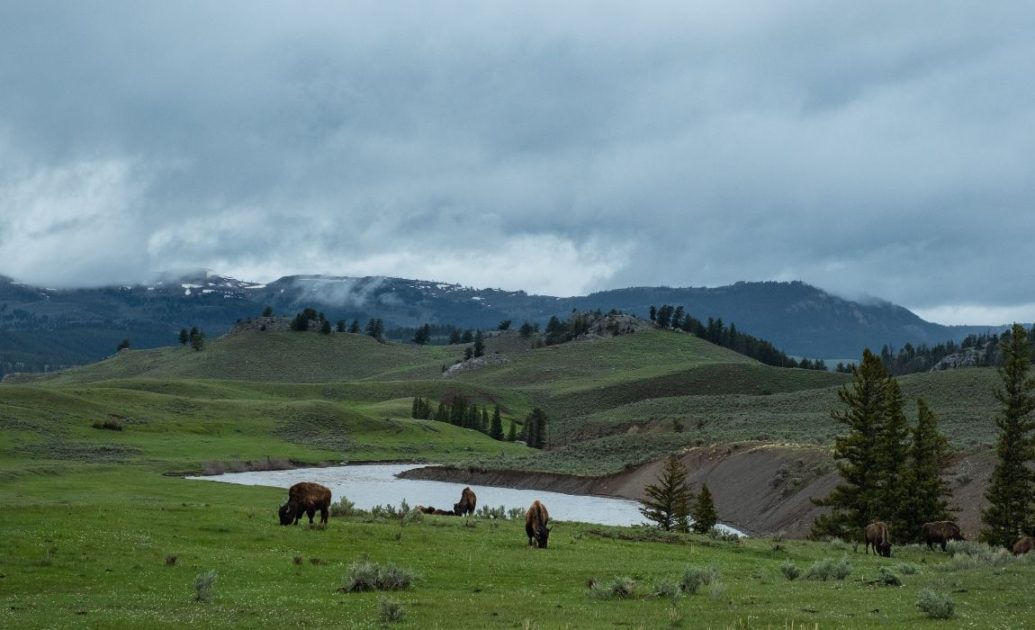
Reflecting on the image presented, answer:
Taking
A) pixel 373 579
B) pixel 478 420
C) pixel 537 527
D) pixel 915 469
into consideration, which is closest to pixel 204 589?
pixel 373 579

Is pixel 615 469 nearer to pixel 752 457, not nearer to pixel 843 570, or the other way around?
pixel 752 457

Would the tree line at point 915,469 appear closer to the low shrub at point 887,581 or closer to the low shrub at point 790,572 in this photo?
the low shrub at point 790,572

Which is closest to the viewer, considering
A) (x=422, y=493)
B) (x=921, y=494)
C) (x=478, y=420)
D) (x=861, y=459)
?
Answer: (x=921, y=494)

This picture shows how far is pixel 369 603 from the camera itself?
2062 cm

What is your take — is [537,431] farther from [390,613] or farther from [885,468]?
[390,613]

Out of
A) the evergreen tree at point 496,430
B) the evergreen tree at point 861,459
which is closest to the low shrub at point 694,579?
the evergreen tree at point 861,459

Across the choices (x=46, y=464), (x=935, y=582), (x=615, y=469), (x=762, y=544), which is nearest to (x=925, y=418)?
(x=762, y=544)

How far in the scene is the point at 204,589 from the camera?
20531 millimetres

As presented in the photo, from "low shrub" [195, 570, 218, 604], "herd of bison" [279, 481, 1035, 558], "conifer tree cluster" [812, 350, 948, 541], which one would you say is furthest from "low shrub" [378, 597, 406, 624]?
"conifer tree cluster" [812, 350, 948, 541]

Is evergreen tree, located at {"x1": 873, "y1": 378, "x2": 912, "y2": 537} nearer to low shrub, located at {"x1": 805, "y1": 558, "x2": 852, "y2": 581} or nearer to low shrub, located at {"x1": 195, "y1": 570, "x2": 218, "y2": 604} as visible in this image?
low shrub, located at {"x1": 805, "y1": 558, "x2": 852, "y2": 581}

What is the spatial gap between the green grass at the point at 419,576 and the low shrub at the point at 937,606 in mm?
240

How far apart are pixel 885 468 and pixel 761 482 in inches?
1018

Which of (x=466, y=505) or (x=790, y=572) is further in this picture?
(x=466, y=505)

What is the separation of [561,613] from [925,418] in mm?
34357
